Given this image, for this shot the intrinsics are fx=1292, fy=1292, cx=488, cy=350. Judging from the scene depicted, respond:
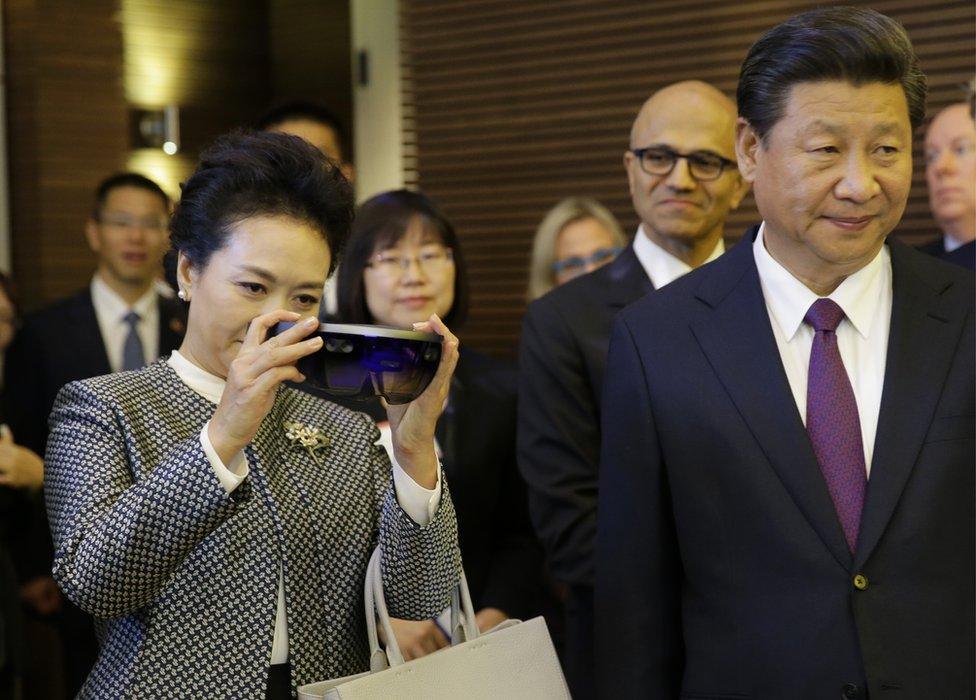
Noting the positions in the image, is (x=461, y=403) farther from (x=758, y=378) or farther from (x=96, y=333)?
(x=96, y=333)

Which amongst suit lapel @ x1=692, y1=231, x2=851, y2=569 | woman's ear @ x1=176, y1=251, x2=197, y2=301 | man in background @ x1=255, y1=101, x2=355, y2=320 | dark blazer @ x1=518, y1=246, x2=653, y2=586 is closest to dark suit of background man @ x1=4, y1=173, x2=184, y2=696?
man in background @ x1=255, y1=101, x2=355, y2=320

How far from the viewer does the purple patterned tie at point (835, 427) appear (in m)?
1.97

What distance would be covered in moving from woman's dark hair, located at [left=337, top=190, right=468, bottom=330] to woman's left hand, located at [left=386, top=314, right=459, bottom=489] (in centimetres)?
128

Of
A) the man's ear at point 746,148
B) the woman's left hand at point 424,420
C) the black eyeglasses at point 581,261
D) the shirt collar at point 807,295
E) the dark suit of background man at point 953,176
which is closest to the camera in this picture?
the woman's left hand at point 424,420

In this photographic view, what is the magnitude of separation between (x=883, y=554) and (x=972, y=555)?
0.15m

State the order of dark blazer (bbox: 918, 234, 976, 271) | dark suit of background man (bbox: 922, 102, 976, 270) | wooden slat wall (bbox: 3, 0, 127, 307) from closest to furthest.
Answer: dark blazer (bbox: 918, 234, 976, 271), dark suit of background man (bbox: 922, 102, 976, 270), wooden slat wall (bbox: 3, 0, 127, 307)

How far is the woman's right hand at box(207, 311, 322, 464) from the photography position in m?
1.83

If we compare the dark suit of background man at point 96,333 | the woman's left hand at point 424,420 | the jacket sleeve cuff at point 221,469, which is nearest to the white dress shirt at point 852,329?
the woman's left hand at point 424,420

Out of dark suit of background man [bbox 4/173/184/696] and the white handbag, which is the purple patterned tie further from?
dark suit of background man [bbox 4/173/184/696]

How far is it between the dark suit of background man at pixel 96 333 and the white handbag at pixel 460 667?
86.1 inches

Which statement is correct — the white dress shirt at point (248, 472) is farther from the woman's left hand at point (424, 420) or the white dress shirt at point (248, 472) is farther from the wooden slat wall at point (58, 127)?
the wooden slat wall at point (58, 127)

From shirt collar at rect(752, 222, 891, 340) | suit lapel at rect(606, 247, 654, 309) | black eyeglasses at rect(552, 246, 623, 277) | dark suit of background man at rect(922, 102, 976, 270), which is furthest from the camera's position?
black eyeglasses at rect(552, 246, 623, 277)

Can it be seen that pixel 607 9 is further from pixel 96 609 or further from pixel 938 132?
pixel 96 609

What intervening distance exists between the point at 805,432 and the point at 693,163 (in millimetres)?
1203
